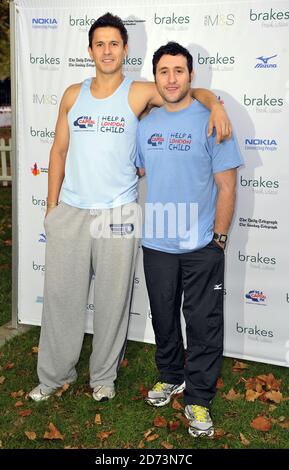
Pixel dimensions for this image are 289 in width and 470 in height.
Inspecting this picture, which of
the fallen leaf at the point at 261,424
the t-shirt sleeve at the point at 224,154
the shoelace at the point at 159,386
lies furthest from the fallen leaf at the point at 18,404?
the t-shirt sleeve at the point at 224,154

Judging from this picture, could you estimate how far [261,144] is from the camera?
4508mm

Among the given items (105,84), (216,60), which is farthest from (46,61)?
(216,60)

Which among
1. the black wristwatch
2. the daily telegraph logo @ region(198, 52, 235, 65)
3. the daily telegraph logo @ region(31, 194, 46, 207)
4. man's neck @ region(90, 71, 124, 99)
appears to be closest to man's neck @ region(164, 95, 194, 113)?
man's neck @ region(90, 71, 124, 99)

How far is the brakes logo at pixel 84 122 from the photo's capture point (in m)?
3.81

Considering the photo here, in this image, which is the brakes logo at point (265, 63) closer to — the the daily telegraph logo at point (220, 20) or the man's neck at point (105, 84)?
the the daily telegraph logo at point (220, 20)

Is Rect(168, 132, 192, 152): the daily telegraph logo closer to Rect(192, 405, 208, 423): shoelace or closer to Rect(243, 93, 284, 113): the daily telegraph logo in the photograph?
Rect(243, 93, 284, 113): the daily telegraph logo

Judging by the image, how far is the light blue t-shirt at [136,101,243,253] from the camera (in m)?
3.57

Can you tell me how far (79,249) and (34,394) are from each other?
121 cm

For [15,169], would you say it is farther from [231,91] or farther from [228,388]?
[228,388]

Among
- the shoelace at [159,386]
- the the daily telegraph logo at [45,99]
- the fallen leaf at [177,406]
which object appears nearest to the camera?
the fallen leaf at [177,406]

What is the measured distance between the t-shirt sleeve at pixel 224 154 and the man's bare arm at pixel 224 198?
0.04 m

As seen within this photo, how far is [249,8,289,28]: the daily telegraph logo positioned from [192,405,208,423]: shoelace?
286cm

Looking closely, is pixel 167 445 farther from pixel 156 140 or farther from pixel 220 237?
pixel 156 140

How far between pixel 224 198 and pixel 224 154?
283 millimetres
